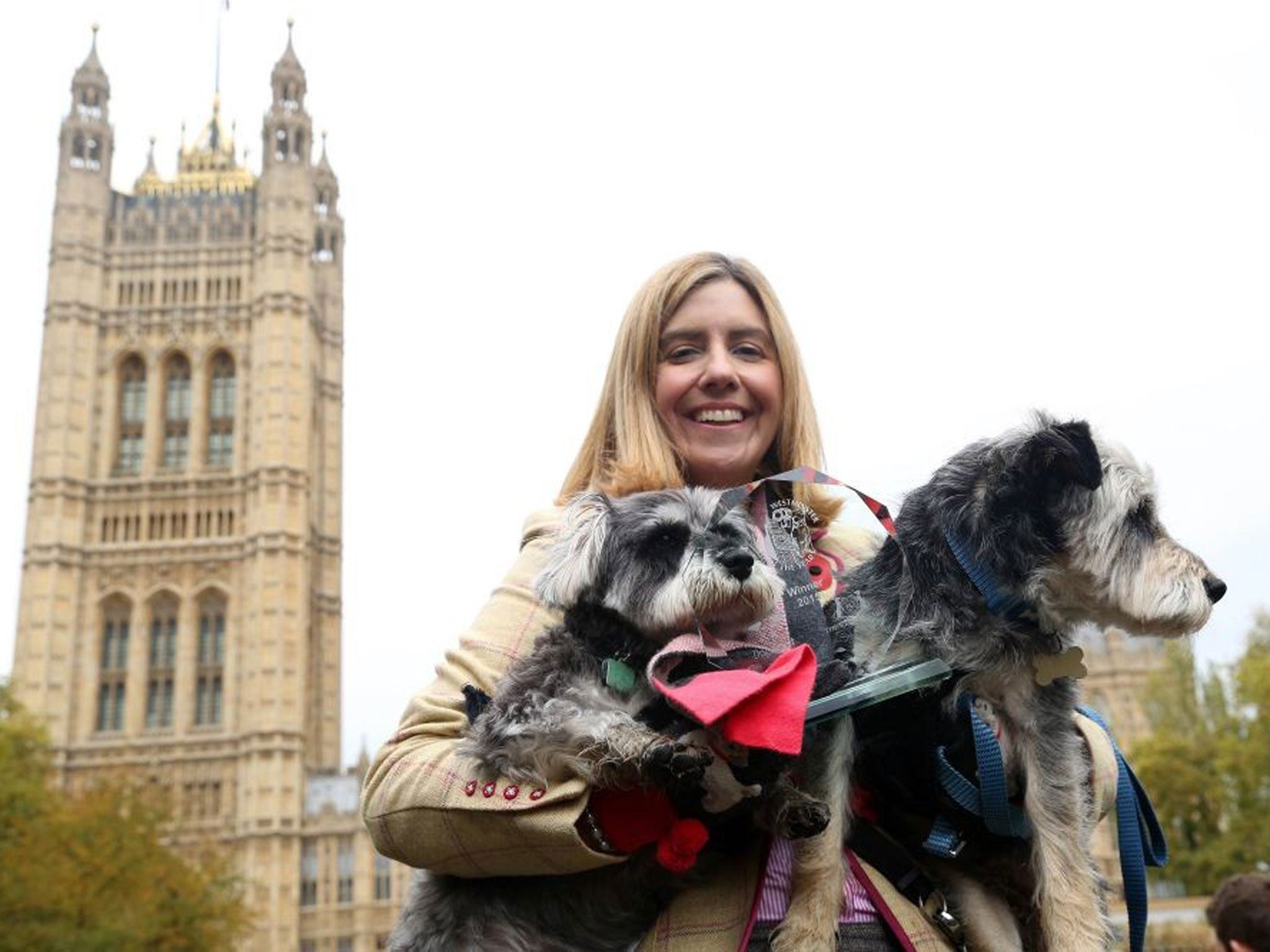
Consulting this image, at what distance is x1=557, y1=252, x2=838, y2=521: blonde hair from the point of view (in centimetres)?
321

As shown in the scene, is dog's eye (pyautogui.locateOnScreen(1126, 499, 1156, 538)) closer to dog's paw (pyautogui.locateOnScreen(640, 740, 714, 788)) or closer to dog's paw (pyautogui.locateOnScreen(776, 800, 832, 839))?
dog's paw (pyautogui.locateOnScreen(776, 800, 832, 839))

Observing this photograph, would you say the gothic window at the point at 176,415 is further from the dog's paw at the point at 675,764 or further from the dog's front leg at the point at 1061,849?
the dog's front leg at the point at 1061,849

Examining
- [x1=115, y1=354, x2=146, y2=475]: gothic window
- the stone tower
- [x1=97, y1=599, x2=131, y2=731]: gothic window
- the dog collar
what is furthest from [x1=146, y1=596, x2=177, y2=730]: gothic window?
the dog collar

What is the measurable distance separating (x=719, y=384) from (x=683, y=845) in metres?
1.32

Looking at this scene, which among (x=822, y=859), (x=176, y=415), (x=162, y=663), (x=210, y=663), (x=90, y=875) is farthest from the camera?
(x=176, y=415)

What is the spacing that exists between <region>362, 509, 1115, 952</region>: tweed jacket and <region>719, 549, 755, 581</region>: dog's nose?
516mm

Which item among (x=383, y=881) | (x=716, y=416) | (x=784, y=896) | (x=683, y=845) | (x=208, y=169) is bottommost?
(x=784, y=896)

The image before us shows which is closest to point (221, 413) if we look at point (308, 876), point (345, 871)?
point (308, 876)

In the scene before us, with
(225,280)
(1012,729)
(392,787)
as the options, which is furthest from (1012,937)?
(225,280)

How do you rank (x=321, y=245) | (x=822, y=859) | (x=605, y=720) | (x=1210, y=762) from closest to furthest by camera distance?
(x=822, y=859) < (x=605, y=720) < (x=1210, y=762) < (x=321, y=245)

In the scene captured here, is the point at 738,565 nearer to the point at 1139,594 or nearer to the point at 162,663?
the point at 1139,594

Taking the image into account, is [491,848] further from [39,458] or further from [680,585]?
[39,458]

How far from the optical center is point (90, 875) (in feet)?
83.5

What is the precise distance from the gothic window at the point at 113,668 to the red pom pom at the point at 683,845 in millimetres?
54173
